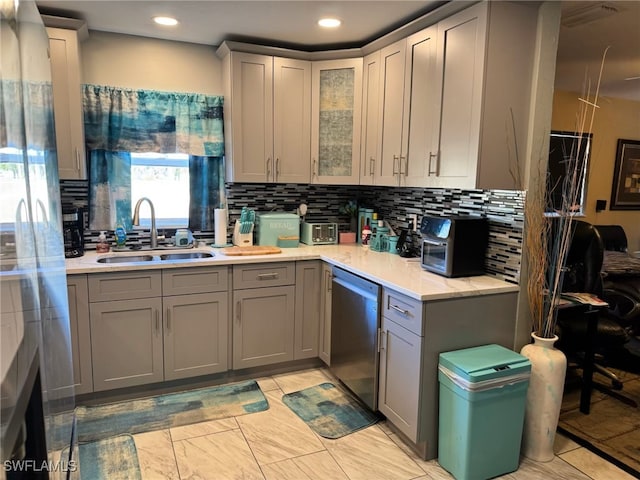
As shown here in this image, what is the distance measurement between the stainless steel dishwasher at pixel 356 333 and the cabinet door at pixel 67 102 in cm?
185

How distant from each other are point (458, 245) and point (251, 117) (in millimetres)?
1773

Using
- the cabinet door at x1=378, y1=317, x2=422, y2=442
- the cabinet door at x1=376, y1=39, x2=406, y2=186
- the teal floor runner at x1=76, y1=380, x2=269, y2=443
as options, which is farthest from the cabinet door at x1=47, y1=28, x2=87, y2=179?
the cabinet door at x1=378, y1=317, x2=422, y2=442

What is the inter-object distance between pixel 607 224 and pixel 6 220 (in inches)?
237

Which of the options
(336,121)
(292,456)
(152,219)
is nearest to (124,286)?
(152,219)

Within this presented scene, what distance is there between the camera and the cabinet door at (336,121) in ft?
10.9

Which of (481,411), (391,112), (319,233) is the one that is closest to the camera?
(481,411)

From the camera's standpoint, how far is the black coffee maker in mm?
2883

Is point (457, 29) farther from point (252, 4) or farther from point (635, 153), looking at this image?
point (635, 153)

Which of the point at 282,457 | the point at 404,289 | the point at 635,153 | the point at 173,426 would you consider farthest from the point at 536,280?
the point at 635,153

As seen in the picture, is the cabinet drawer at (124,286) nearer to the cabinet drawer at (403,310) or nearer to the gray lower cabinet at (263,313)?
the gray lower cabinet at (263,313)

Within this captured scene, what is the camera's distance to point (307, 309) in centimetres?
321

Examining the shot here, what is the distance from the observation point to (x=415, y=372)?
2.23 m

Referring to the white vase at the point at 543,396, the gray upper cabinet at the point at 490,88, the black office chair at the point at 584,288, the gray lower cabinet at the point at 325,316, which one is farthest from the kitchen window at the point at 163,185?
the black office chair at the point at 584,288

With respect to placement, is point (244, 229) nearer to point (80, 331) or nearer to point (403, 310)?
point (80, 331)
